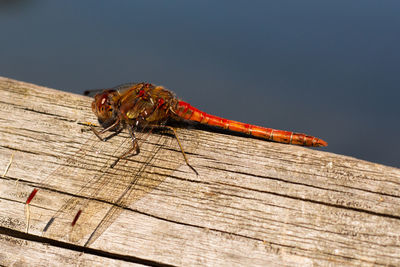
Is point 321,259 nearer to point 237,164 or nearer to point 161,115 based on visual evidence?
point 237,164

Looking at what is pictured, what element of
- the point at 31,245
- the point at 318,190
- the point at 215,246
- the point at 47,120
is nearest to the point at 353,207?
the point at 318,190

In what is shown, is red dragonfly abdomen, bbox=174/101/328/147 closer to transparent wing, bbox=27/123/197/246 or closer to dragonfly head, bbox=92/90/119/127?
dragonfly head, bbox=92/90/119/127

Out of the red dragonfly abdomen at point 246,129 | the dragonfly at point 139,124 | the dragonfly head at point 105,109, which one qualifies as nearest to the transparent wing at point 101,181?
the dragonfly at point 139,124

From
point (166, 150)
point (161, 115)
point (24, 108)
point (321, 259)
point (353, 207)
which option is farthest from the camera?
point (161, 115)

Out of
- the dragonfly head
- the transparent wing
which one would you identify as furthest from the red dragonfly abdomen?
the transparent wing

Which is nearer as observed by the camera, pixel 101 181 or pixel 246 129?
pixel 101 181

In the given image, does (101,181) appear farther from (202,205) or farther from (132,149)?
(202,205)

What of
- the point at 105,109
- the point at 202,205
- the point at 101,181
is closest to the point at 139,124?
the point at 105,109
